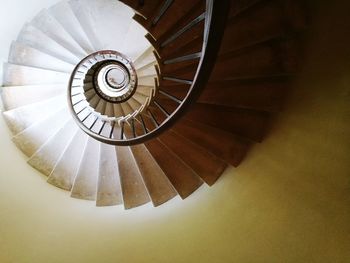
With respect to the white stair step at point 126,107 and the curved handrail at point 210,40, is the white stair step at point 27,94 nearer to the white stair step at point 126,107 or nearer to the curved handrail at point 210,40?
the white stair step at point 126,107

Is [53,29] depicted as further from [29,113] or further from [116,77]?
[116,77]

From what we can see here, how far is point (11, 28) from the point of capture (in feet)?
Result: 15.1

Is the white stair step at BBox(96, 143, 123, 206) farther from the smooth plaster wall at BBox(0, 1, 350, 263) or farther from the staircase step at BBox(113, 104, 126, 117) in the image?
the staircase step at BBox(113, 104, 126, 117)

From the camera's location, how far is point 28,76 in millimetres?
4793

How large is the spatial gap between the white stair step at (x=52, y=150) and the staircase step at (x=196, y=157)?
183 centimetres

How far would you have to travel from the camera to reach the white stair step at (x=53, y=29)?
4.84 metres

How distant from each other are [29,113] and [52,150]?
2.22 feet

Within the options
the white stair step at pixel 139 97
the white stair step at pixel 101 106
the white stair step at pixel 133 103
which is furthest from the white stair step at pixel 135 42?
the white stair step at pixel 101 106

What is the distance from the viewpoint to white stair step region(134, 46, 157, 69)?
5.89 m

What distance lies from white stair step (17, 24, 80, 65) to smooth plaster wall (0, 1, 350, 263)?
1337 mm

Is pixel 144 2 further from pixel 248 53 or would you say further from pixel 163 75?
pixel 248 53

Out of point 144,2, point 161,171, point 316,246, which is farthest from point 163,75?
point 316,246

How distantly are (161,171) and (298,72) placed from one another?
2243 millimetres

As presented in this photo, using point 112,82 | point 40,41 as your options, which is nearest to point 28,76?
point 40,41
